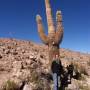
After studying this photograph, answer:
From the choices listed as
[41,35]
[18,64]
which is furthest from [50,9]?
[18,64]

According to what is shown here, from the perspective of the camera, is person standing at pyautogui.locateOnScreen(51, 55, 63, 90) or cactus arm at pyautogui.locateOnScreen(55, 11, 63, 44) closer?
person standing at pyautogui.locateOnScreen(51, 55, 63, 90)

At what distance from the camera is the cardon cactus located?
1301cm

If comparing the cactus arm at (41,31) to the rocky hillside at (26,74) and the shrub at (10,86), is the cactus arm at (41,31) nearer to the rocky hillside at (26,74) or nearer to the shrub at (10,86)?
the rocky hillside at (26,74)

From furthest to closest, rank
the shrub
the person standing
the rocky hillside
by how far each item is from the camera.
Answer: the rocky hillside → the person standing → the shrub

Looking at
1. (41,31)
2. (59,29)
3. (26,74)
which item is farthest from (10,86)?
(59,29)

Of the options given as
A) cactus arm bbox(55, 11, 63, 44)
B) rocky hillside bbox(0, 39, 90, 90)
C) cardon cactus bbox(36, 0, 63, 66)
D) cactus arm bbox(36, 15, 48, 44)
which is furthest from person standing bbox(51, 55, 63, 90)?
cactus arm bbox(36, 15, 48, 44)

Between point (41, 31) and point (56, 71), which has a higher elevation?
point (41, 31)

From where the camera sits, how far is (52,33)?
13250 millimetres

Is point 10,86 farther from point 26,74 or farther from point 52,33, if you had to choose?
point 52,33

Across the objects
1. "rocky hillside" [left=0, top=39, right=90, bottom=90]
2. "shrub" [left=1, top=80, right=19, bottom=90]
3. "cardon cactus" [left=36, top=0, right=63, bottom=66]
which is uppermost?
"cardon cactus" [left=36, top=0, right=63, bottom=66]

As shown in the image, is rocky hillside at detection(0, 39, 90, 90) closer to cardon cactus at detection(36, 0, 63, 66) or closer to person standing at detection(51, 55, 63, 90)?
person standing at detection(51, 55, 63, 90)

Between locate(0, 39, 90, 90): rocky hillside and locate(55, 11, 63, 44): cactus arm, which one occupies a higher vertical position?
locate(55, 11, 63, 44): cactus arm

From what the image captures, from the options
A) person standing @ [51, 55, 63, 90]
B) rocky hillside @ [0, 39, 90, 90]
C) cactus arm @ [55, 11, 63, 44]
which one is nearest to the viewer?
person standing @ [51, 55, 63, 90]

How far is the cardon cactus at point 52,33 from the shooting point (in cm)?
1301
